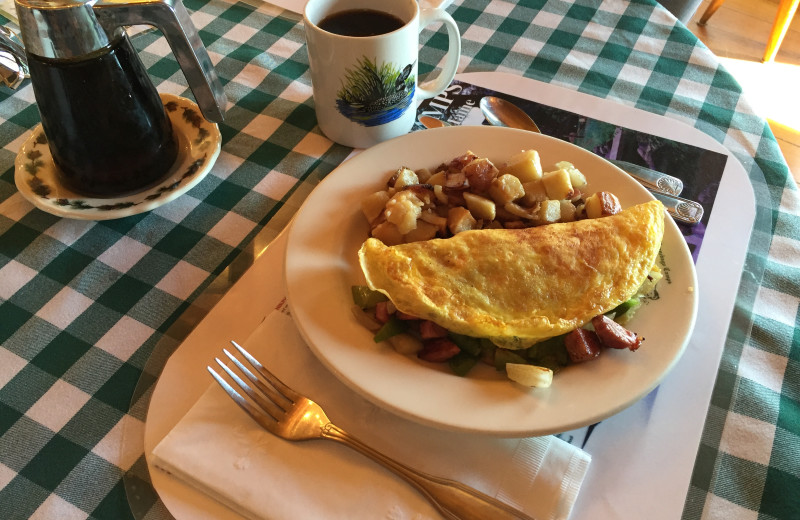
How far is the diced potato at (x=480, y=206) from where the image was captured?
0.88 m

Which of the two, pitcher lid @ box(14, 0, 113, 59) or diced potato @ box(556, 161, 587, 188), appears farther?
diced potato @ box(556, 161, 587, 188)

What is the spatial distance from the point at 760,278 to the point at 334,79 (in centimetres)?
81

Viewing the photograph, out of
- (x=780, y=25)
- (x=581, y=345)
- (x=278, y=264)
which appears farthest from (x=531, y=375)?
(x=780, y=25)

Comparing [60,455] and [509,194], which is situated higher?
[509,194]

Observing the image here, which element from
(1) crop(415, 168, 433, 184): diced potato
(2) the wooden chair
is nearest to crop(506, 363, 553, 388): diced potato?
(1) crop(415, 168, 433, 184): diced potato

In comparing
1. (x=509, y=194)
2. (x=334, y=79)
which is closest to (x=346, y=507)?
(x=509, y=194)

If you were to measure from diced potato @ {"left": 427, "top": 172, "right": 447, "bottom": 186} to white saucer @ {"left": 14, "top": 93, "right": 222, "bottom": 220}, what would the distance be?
390mm

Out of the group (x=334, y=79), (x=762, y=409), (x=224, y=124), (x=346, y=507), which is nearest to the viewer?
(x=346, y=507)

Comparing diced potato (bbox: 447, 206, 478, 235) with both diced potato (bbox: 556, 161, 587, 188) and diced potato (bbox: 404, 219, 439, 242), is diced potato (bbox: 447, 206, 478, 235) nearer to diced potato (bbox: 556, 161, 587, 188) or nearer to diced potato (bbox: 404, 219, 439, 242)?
diced potato (bbox: 404, 219, 439, 242)

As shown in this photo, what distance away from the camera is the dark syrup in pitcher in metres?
0.79

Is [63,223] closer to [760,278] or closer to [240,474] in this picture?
[240,474]

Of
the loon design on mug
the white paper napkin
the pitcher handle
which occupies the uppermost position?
the pitcher handle

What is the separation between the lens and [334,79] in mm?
978

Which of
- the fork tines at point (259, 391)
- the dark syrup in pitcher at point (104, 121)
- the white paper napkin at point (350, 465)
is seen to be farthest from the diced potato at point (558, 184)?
the dark syrup in pitcher at point (104, 121)
